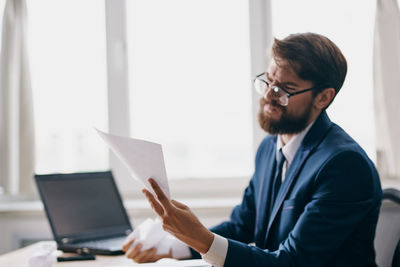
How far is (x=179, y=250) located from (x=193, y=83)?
129 cm

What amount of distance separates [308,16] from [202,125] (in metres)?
0.84

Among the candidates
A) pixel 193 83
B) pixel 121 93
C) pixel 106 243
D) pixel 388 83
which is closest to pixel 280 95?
pixel 106 243

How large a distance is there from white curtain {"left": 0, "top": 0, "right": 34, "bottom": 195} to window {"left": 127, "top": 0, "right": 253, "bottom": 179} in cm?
58

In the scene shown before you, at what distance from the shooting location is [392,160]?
2.28m

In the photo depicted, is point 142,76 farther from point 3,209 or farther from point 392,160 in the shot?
point 392,160

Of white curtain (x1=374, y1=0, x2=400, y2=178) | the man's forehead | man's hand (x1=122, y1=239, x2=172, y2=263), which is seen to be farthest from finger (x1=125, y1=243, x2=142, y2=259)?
white curtain (x1=374, y1=0, x2=400, y2=178)

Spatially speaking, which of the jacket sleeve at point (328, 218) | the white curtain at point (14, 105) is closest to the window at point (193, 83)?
the white curtain at point (14, 105)

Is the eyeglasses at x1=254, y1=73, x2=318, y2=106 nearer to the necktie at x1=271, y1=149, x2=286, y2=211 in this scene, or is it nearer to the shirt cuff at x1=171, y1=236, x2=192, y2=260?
the necktie at x1=271, y1=149, x2=286, y2=211

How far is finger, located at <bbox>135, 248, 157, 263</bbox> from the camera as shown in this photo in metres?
1.51

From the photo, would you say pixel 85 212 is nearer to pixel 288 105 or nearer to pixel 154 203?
pixel 154 203

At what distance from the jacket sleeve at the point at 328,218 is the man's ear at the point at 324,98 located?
0.28 metres

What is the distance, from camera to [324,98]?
156cm

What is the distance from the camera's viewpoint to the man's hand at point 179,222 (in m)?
1.20

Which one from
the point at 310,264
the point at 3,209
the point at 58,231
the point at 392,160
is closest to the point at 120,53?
the point at 3,209
